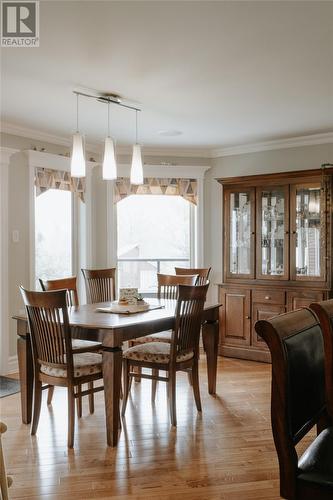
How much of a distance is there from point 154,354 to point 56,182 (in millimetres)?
2696

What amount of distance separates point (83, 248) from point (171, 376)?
2.70 meters

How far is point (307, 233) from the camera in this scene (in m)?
5.20

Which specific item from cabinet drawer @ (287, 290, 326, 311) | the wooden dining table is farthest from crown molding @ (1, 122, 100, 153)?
cabinet drawer @ (287, 290, 326, 311)

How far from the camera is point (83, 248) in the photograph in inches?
227

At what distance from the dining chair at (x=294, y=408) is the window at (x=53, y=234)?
4.11m

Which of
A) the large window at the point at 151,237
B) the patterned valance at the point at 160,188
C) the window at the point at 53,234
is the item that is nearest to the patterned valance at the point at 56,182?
the window at the point at 53,234

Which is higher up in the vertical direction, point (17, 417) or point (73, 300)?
point (73, 300)

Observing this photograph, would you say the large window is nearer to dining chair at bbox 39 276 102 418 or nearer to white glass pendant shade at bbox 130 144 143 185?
dining chair at bbox 39 276 102 418

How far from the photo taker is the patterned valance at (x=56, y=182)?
5.23 m

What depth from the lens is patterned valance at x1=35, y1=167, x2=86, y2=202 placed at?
523 centimetres

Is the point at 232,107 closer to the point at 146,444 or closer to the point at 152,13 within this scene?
the point at 152,13

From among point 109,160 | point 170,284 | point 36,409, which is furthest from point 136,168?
point 36,409

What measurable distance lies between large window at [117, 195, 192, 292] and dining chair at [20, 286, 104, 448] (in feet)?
9.31

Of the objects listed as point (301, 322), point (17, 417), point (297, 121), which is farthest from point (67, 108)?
point (301, 322)
